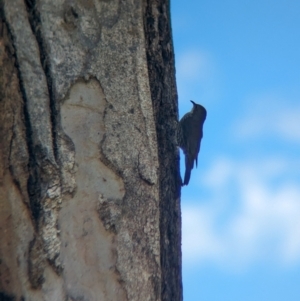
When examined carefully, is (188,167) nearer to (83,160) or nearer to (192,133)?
(192,133)

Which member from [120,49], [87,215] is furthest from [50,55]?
[87,215]

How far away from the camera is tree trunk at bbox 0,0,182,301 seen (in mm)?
2506

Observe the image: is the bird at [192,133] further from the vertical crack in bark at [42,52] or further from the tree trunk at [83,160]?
the vertical crack in bark at [42,52]

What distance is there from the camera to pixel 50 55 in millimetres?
2648

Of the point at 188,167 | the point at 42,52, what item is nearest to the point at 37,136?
the point at 42,52

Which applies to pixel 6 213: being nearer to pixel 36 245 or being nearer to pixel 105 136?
pixel 36 245

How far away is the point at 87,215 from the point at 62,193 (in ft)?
0.36

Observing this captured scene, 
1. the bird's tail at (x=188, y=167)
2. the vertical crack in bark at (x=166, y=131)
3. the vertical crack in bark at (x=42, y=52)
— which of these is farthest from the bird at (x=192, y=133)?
the vertical crack in bark at (x=42, y=52)

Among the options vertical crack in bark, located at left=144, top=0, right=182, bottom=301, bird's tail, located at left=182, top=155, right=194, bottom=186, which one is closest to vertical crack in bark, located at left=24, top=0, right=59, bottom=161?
vertical crack in bark, located at left=144, top=0, right=182, bottom=301

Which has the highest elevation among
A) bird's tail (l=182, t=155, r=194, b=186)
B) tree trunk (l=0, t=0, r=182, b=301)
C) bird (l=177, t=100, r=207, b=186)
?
bird (l=177, t=100, r=207, b=186)

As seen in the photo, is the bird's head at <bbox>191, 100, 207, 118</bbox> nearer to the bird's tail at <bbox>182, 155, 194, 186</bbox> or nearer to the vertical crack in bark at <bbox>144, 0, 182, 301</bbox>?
the bird's tail at <bbox>182, 155, 194, 186</bbox>

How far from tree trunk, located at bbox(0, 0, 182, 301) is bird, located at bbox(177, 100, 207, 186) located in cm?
406

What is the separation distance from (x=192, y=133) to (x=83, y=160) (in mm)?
4713

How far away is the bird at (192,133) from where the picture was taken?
7125 millimetres
